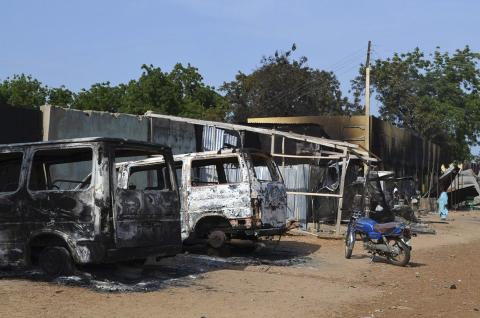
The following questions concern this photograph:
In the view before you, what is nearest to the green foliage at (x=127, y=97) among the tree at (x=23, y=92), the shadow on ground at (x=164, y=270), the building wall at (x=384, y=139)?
the tree at (x=23, y=92)

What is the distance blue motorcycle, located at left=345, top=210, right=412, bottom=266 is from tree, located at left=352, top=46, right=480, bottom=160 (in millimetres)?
37089

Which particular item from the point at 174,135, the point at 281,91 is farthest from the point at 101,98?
the point at 174,135

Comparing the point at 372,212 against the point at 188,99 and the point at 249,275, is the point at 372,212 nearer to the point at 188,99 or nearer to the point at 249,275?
the point at 249,275

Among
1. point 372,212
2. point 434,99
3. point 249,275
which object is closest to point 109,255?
point 249,275

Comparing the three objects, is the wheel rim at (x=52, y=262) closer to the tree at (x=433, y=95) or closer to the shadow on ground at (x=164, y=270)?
the shadow on ground at (x=164, y=270)

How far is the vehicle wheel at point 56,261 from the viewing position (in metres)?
8.80

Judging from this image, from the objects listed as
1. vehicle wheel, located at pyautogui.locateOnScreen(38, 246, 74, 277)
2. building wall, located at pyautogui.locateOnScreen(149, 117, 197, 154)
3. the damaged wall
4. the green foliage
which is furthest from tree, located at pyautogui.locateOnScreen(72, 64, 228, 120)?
vehicle wheel, located at pyautogui.locateOnScreen(38, 246, 74, 277)

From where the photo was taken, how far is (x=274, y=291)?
9.25 meters

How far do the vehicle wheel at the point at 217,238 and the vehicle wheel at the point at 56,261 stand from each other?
3840mm

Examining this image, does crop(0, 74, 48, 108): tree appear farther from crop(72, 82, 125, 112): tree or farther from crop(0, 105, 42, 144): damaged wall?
crop(0, 105, 42, 144): damaged wall

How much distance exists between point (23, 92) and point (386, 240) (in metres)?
35.7

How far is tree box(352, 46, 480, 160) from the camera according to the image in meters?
49.2

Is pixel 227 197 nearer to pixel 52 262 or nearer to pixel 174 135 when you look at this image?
pixel 52 262

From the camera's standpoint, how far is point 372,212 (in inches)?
614
